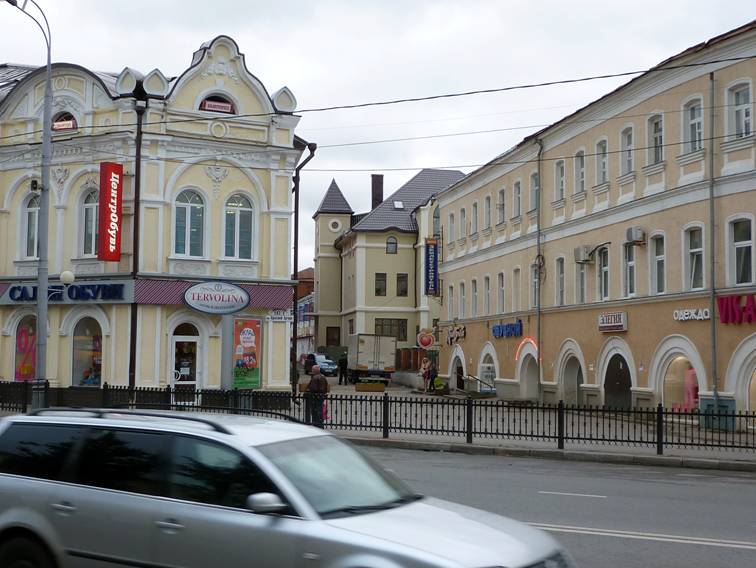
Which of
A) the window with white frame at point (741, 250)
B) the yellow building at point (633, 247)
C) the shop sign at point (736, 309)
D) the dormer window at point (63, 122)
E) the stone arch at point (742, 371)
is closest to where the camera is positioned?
the shop sign at point (736, 309)

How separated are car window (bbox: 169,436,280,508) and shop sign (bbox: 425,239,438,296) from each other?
142ft

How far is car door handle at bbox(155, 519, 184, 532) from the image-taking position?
607 centimetres

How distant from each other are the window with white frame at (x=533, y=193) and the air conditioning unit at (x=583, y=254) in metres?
5.06

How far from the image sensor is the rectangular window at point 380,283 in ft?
223

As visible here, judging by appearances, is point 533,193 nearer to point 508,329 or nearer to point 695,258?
point 508,329

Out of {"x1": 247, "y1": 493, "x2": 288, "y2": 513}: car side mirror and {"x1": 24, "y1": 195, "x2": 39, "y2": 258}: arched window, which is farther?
{"x1": 24, "y1": 195, "x2": 39, "y2": 258}: arched window

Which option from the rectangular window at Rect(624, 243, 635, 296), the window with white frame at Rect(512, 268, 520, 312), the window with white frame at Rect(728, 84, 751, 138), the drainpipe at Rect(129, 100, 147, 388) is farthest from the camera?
the window with white frame at Rect(512, 268, 520, 312)

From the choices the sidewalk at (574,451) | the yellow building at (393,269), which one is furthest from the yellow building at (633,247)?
the yellow building at (393,269)

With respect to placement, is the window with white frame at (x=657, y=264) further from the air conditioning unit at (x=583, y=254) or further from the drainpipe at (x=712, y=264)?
the air conditioning unit at (x=583, y=254)

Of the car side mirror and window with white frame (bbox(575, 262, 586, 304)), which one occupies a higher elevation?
window with white frame (bbox(575, 262, 586, 304))

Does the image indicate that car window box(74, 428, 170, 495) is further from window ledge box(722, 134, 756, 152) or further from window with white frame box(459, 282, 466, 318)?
window with white frame box(459, 282, 466, 318)

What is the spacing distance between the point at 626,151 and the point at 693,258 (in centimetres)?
526

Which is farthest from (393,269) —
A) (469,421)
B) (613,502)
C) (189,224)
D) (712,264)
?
(613,502)

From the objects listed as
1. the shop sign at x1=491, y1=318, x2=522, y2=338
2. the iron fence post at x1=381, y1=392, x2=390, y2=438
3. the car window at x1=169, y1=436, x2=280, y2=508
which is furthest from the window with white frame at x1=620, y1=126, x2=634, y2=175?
the car window at x1=169, y1=436, x2=280, y2=508
